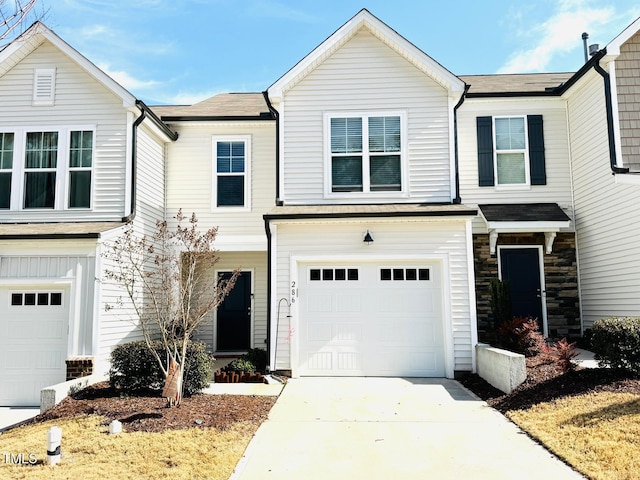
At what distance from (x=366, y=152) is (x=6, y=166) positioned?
8049 millimetres

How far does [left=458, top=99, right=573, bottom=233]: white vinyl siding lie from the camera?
12328mm

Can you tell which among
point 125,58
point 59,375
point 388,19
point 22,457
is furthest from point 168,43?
point 22,457

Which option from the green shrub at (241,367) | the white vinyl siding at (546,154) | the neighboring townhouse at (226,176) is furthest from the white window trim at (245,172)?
the white vinyl siding at (546,154)

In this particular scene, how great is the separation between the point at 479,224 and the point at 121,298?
848 centimetres

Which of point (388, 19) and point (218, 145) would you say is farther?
point (218, 145)

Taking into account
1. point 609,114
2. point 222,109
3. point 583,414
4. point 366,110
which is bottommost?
point 583,414

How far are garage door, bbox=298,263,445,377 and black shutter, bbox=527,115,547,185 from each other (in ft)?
13.9

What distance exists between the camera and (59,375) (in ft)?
31.2

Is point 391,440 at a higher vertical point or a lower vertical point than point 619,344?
lower

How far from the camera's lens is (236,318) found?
13.6 metres

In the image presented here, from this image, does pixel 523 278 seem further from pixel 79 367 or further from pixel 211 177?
pixel 79 367

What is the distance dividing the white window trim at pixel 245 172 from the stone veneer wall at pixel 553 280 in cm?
590

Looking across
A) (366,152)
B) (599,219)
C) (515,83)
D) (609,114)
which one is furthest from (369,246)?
(515,83)

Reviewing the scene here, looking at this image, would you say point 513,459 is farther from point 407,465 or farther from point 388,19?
point 388,19
